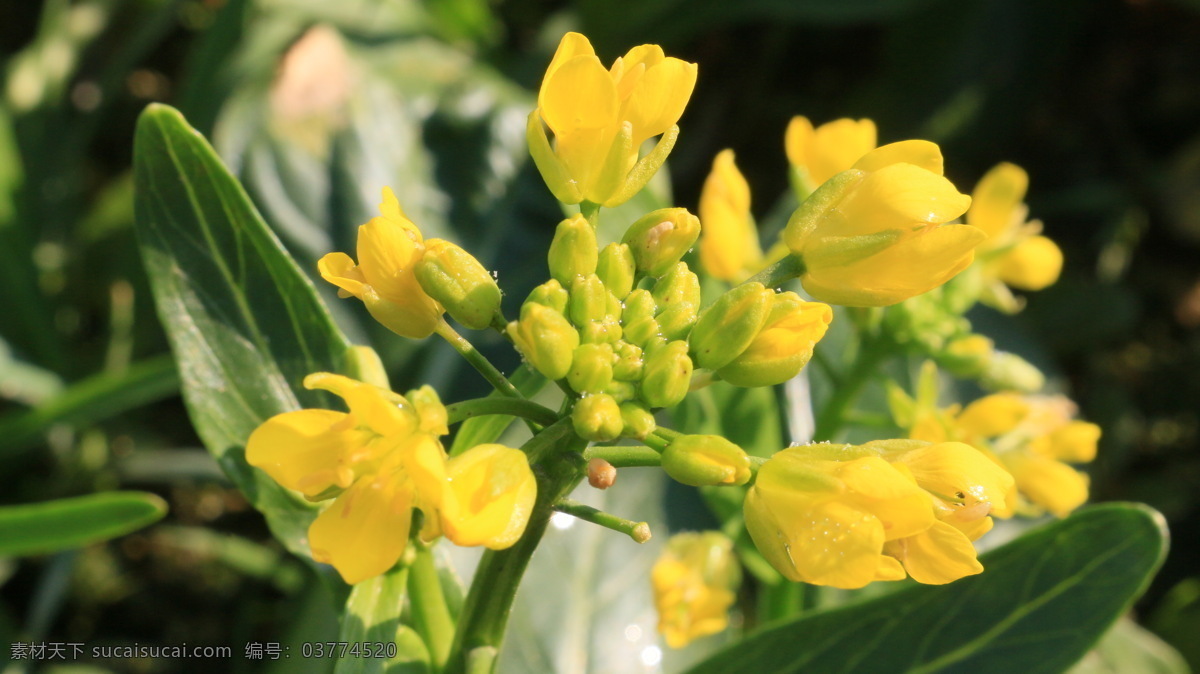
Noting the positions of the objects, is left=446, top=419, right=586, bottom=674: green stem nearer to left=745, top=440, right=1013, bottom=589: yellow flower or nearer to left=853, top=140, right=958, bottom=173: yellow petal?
left=745, top=440, right=1013, bottom=589: yellow flower

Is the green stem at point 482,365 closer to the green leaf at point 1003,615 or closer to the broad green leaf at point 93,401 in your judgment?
the green leaf at point 1003,615

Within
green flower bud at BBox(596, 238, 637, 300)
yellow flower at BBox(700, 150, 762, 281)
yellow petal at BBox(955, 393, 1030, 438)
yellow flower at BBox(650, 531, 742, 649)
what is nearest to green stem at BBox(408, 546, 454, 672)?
green flower bud at BBox(596, 238, 637, 300)

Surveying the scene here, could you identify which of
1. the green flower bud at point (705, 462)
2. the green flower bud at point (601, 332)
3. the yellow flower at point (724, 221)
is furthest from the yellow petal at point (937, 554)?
the yellow flower at point (724, 221)

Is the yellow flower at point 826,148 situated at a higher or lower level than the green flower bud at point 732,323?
lower

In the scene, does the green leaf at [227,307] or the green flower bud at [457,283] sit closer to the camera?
the green flower bud at [457,283]

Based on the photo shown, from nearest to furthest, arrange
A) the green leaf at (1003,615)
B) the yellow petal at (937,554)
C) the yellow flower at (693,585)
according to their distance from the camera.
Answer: the yellow petal at (937,554)
the green leaf at (1003,615)
the yellow flower at (693,585)

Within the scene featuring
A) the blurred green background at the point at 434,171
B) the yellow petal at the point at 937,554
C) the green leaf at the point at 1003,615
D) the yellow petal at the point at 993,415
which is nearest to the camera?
the yellow petal at the point at 937,554
